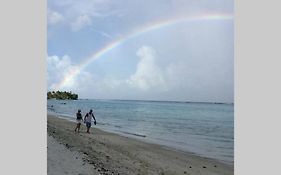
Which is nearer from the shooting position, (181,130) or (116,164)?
(116,164)

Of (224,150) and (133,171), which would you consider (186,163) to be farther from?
(224,150)

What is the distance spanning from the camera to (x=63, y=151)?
13273 millimetres

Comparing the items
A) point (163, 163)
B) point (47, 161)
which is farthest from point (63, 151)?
point (163, 163)

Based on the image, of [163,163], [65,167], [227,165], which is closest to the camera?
[65,167]

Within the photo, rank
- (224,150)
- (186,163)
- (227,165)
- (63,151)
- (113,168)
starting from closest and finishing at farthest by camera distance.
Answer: (113,168) < (63,151) < (186,163) < (227,165) < (224,150)

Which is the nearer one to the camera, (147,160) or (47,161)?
(47,161)

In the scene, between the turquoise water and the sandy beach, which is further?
the turquoise water

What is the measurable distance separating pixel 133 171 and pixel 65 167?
214cm

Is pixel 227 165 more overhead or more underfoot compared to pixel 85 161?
more underfoot

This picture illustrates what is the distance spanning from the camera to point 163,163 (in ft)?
47.0

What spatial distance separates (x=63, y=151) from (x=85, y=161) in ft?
6.54

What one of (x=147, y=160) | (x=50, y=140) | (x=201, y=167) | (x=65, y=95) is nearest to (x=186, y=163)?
(x=201, y=167)

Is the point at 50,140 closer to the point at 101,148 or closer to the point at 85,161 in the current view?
the point at 101,148

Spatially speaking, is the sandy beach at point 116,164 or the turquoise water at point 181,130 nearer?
the sandy beach at point 116,164
